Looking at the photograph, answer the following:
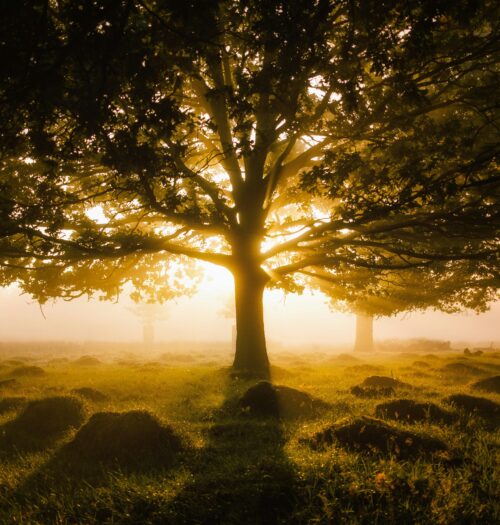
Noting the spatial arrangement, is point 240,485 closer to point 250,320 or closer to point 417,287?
point 250,320

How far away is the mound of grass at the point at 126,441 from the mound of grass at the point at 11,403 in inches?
147

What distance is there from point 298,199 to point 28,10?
858cm

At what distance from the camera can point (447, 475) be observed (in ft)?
13.7

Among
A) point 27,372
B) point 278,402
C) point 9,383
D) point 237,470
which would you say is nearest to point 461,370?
point 278,402

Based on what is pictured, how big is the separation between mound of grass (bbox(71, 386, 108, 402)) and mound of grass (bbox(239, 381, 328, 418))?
374 cm

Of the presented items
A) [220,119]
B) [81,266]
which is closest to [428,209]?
[220,119]

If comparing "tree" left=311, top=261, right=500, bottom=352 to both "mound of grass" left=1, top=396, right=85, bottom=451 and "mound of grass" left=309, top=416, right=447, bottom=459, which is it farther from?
"mound of grass" left=1, top=396, right=85, bottom=451

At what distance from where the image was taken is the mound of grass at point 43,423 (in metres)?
6.23

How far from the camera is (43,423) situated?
6891mm

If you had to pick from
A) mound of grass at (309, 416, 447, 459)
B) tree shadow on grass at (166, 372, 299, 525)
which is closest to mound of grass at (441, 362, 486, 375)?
mound of grass at (309, 416, 447, 459)

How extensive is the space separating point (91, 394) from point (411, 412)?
746 cm

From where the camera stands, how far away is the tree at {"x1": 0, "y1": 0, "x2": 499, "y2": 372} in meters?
4.12

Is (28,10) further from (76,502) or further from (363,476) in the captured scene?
(363,476)

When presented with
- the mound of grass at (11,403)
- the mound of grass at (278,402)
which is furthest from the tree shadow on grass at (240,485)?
the mound of grass at (11,403)
